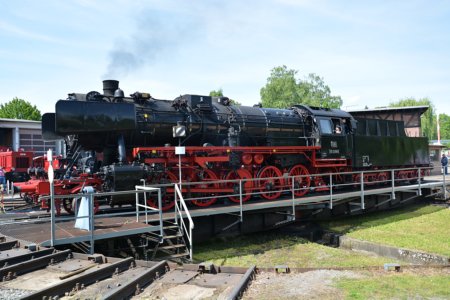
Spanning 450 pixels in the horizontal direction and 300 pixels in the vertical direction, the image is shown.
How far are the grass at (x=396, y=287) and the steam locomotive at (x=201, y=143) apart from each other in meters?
5.38

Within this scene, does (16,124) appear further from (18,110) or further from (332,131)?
(18,110)

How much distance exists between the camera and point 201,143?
41.4ft

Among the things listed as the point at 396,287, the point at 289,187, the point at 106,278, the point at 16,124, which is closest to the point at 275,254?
the point at 289,187

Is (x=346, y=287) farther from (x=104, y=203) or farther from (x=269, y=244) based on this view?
(x=104, y=203)

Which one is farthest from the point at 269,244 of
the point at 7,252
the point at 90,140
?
the point at 7,252

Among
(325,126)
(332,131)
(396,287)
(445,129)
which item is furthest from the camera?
(445,129)

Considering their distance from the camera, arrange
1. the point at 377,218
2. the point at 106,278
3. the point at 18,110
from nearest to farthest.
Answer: the point at 106,278
the point at 377,218
the point at 18,110

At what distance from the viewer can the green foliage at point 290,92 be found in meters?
62.1

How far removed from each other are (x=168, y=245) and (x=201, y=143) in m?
4.08

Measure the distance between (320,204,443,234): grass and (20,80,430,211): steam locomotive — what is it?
164 cm

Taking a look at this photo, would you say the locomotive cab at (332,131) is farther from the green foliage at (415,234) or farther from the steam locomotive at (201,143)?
the green foliage at (415,234)

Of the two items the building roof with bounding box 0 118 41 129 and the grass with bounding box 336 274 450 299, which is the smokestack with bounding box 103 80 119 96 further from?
the building roof with bounding box 0 118 41 129

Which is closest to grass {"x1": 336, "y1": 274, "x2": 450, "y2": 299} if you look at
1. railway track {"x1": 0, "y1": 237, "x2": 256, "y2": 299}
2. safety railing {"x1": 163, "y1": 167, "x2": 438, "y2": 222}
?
railway track {"x1": 0, "y1": 237, "x2": 256, "y2": 299}

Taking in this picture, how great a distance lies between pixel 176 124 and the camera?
11.7 meters
